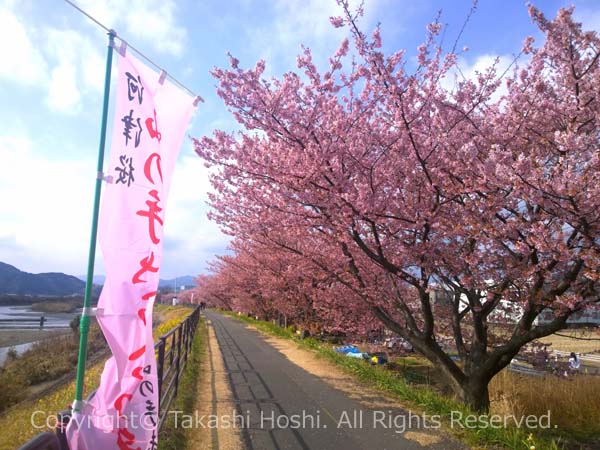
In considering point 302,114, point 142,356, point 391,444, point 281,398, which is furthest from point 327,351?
point 142,356

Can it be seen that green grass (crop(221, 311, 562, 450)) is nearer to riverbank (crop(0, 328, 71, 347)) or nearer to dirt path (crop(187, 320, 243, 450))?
dirt path (crop(187, 320, 243, 450))

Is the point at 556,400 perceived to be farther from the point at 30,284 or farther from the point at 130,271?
the point at 30,284

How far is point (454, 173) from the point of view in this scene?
229 inches

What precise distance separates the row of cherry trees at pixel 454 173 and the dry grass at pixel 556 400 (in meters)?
1.82

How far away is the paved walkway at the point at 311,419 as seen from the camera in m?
5.22

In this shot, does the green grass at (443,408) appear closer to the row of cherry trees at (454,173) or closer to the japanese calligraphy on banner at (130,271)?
the row of cherry trees at (454,173)

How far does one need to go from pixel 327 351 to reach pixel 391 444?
306 inches

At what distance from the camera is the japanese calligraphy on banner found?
273cm

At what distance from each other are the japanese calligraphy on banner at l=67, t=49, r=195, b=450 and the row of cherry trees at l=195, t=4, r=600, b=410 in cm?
320

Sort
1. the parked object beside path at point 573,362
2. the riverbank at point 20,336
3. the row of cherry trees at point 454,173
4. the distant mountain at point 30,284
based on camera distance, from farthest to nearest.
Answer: the distant mountain at point 30,284 < the riverbank at point 20,336 < the parked object beside path at point 573,362 < the row of cherry trees at point 454,173

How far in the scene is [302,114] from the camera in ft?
21.2

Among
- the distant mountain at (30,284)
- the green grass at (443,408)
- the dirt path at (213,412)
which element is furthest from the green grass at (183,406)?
the distant mountain at (30,284)

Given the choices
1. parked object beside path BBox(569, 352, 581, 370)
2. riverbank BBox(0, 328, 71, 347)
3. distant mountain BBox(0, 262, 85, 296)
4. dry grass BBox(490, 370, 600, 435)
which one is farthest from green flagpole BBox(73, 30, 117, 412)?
distant mountain BBox(0, 262, 85, 296)

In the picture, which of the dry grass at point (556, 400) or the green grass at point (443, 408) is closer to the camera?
Result: the green grass at point (443, 408)
